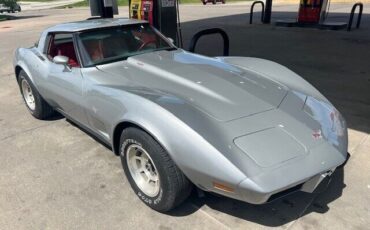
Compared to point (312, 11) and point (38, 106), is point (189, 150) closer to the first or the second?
point (38, 106)

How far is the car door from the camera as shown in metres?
3.62

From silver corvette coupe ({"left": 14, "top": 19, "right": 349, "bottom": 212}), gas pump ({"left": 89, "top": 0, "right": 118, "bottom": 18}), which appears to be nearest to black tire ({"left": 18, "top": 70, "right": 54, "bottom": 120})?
silver corvette coupe ({"left": 14, "top": 19, "right": 349, "bottom": 212})

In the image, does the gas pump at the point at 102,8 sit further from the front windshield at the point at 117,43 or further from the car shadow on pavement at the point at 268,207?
the car shadow on pavement at the point at 268,207

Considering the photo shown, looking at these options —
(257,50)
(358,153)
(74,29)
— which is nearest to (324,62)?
(257,50)

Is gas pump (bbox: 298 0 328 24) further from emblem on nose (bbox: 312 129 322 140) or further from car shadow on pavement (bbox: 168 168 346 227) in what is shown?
emblem on nose (bbox: 312 129 322 140)

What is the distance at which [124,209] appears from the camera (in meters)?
2.97

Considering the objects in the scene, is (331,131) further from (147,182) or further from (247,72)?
(147,182)

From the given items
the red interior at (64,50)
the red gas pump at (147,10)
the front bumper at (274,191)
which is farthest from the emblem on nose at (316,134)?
the red gas pump at (147,10)

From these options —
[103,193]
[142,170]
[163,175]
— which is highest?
[163,175]

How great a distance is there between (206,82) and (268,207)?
4.22ft

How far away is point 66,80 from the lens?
3785mm

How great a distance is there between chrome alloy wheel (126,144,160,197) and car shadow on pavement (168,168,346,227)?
283 mm

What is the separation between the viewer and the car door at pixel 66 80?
11.9 feet

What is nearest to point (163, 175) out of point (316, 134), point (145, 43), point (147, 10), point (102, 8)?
point (316, 134)
